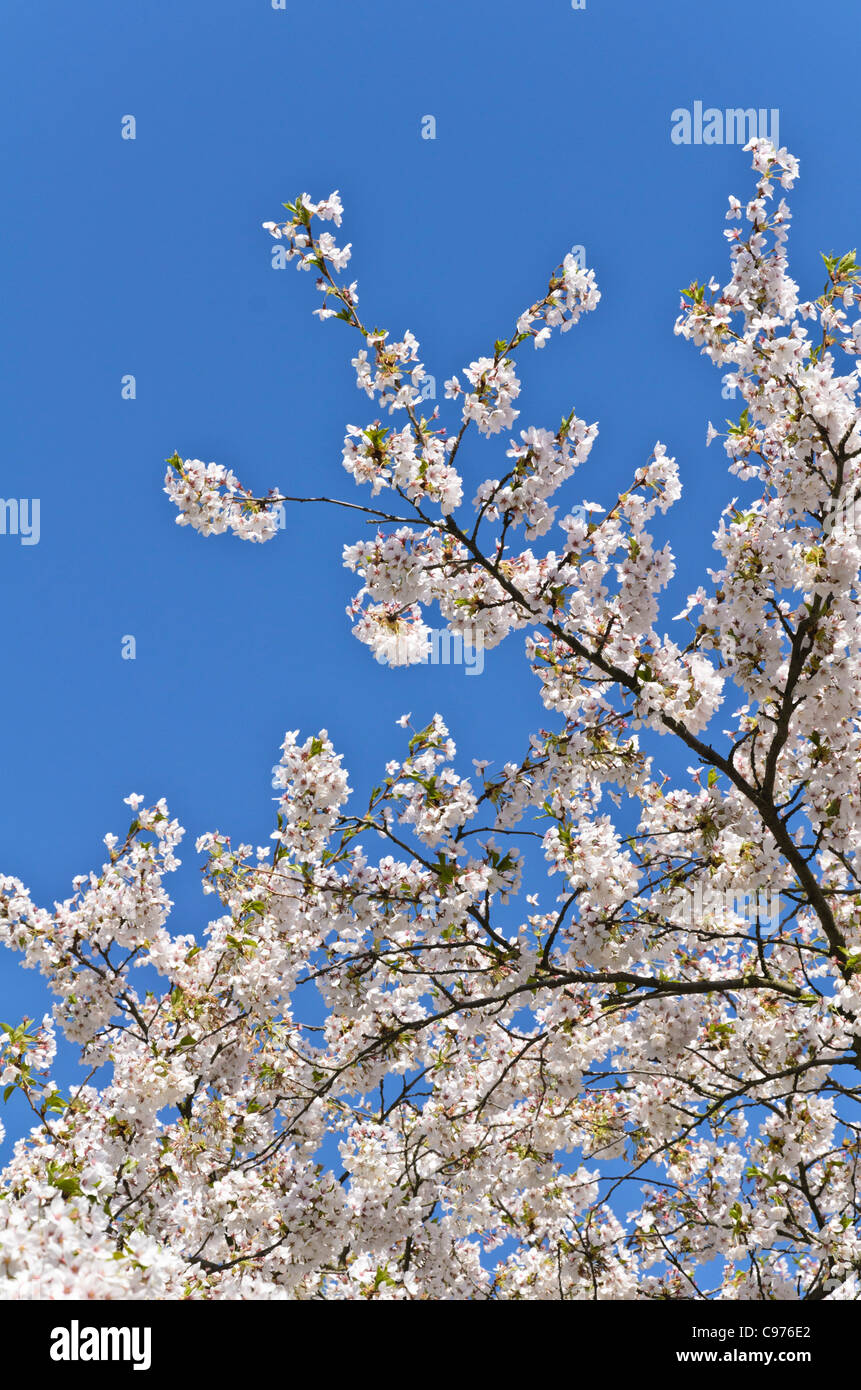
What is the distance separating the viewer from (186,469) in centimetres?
541

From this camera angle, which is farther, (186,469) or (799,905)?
(799,905)

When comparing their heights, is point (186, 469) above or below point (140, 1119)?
above

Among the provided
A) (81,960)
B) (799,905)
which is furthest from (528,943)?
(81,960)

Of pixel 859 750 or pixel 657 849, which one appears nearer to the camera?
pixel 859 750

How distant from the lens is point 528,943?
17.5 feet

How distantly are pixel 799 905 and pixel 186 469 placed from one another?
Answer: 15.3 feet
